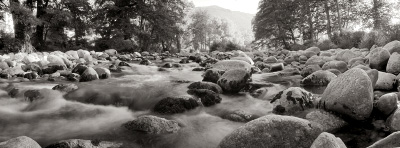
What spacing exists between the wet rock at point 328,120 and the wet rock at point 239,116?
930mm

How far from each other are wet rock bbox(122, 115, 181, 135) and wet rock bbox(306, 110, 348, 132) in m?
1.86

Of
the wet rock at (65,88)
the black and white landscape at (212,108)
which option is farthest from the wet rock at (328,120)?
the wet rock at (65,88)

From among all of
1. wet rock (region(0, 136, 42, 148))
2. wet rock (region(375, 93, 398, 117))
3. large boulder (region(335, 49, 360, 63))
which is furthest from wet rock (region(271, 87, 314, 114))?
large boulder (region(335, 49, 360, 63))

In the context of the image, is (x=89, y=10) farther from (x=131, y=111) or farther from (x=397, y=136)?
(x=397, y=136)

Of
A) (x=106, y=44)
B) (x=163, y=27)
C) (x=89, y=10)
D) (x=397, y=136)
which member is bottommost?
(x=397, y=136)

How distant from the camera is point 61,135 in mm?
3580

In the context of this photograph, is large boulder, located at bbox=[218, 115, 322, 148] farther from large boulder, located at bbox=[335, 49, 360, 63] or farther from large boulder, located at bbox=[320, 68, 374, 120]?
large boulder, located at bbox=[335, 49, 360, 63]

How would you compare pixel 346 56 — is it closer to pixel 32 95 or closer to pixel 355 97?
pixel 355 97

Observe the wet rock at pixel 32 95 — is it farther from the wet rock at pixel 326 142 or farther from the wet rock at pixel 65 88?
the wet rock at pixel 326 142

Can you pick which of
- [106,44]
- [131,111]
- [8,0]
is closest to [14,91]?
[131,111]

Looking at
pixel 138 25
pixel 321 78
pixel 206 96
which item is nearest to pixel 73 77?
pixel 206 96

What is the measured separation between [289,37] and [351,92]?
23999mm

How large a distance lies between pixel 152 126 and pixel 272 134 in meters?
1.63

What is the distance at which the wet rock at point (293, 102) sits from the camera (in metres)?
4.08
